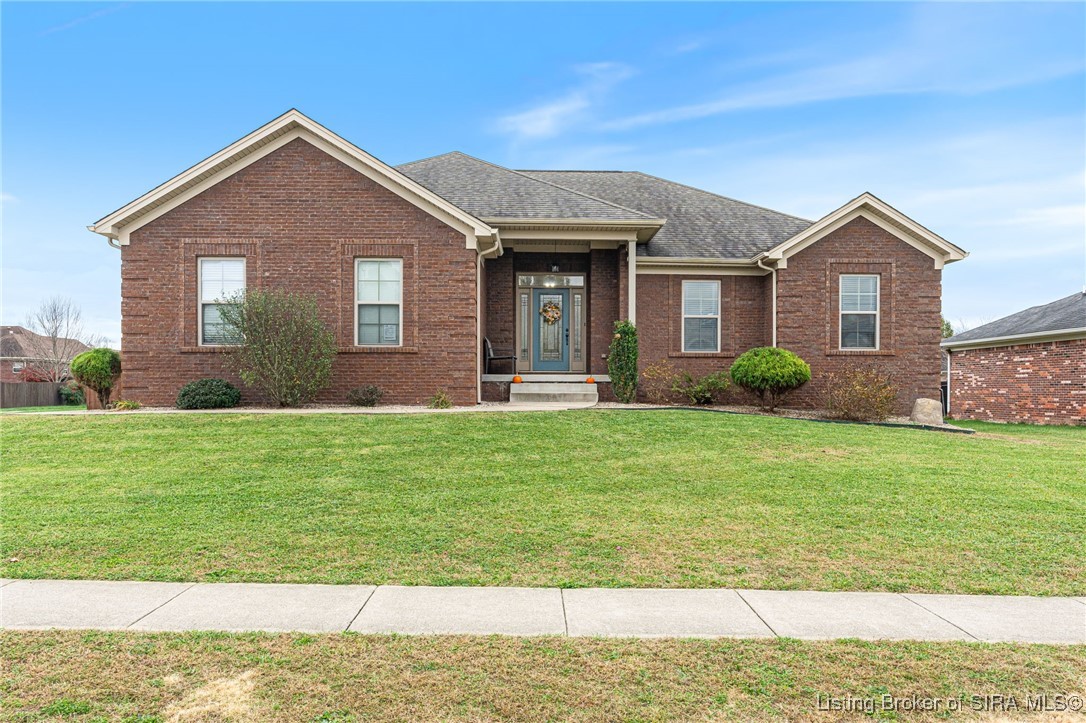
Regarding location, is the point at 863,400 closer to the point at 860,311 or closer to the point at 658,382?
the point at 860,311

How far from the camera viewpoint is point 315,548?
16.6ft

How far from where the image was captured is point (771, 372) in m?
13.6

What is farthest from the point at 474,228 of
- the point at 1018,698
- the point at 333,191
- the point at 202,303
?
the point at 1018,698

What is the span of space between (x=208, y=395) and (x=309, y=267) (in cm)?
332

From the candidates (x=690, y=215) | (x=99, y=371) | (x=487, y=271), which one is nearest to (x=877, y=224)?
(x=690, y=215)

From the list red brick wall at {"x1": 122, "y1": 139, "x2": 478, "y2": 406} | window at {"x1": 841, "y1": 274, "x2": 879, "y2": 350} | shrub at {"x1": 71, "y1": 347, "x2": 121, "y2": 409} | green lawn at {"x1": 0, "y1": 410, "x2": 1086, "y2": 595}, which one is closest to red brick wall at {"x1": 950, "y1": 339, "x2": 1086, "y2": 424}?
window at {"x1": 841, "y1": 274, "x2": 879, "y2": 350}

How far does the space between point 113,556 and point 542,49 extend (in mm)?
17616

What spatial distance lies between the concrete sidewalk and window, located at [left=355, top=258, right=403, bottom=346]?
354 inches

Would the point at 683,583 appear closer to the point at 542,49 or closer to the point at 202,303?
the point at 202,303

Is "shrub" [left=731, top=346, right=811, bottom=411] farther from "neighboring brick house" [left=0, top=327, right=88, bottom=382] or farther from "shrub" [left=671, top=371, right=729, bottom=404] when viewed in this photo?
"neighboring brick house" [left=0, top=327, right=88, bottom=382]

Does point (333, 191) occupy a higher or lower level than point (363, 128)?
lower

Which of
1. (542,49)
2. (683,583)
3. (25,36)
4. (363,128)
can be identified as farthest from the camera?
(363,128)

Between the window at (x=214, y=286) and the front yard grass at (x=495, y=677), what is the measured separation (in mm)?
10505

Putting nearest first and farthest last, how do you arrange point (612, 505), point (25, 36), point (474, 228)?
point (612, 505), point (474, 228), point (25, 36)
